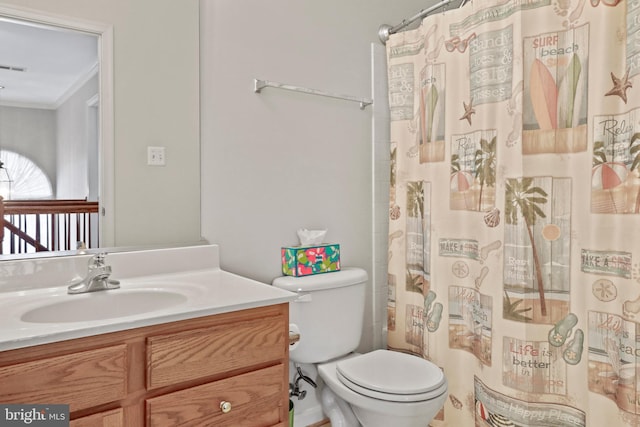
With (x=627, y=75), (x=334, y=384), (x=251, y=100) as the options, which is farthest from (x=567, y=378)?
(x=251, y=100)

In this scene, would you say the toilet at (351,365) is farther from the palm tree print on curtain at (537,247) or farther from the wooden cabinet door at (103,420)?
the wooden cabinet door at (103,420)

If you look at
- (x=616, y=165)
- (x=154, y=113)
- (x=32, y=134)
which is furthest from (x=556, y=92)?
(x=32, y=134)

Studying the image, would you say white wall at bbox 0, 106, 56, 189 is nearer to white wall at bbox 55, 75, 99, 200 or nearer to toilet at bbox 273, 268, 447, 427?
white wall at bbox 55, 75, 99, 200

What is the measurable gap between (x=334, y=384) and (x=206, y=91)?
1219 mm

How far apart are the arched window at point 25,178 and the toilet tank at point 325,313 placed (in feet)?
2.92

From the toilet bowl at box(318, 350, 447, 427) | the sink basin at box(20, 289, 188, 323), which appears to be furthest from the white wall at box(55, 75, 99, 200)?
the toilet bowl at box(318, 350, 447, 427)

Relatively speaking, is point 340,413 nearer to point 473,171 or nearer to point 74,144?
point 473,171

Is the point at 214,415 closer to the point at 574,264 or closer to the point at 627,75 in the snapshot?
the point at 574,264

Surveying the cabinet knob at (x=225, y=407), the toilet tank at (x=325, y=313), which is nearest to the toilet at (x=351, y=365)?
the toilet tank at (x=325, y=313)

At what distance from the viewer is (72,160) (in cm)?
146

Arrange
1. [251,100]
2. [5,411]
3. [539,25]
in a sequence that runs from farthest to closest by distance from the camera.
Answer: [251,100]
[539,25]
[5,411]

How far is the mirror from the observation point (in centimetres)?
137

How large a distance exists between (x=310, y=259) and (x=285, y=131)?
56cm

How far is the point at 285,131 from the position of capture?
6.24 ft
